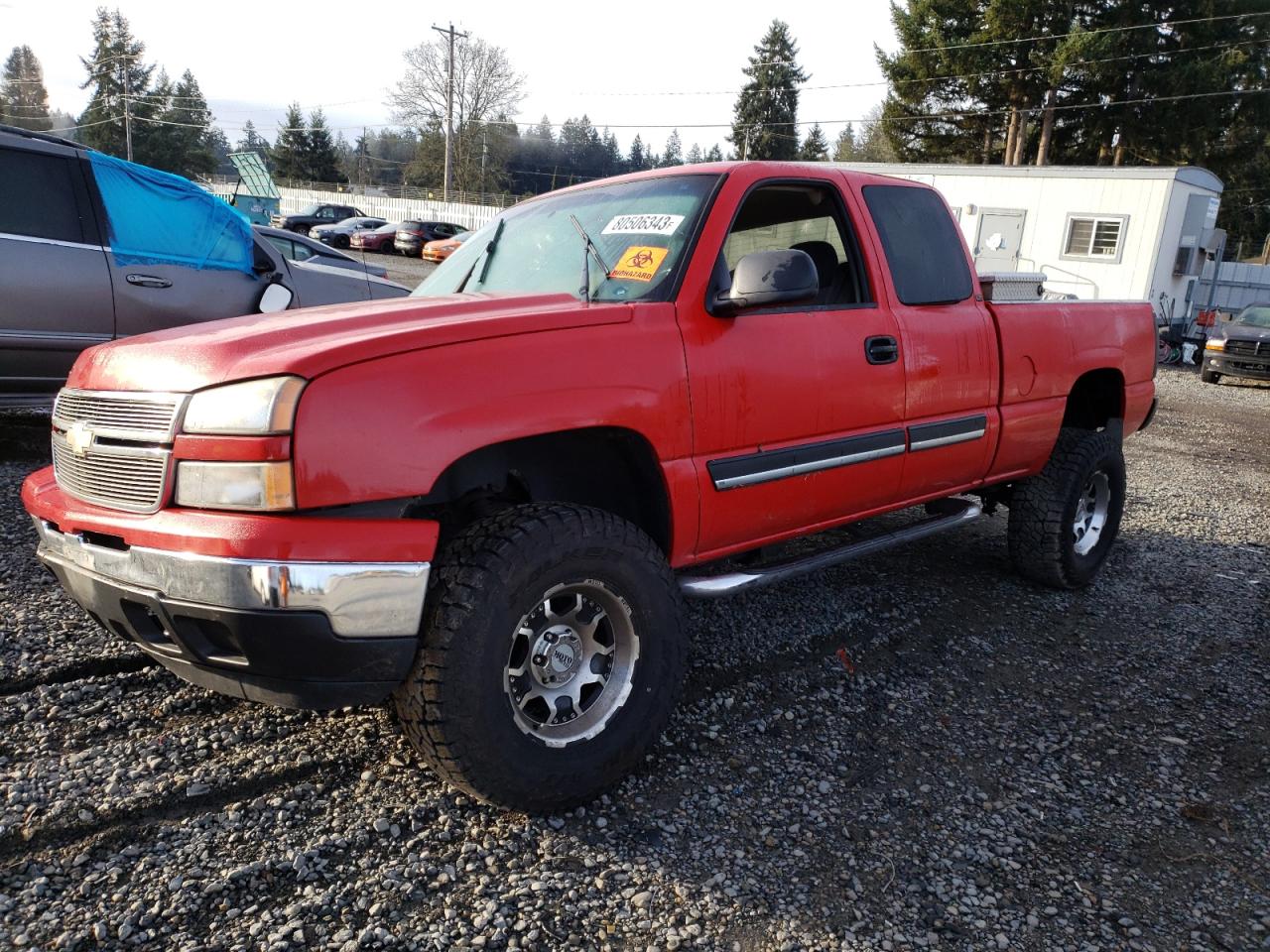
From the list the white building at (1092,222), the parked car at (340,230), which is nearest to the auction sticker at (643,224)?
the white building at (1092,222)

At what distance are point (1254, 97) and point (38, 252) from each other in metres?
36.9

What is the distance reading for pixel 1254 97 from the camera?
30.2 metres

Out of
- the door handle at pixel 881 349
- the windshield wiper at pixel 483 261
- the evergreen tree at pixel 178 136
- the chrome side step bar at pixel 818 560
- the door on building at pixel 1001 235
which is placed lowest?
the chrome side step bar at pixel 818 560

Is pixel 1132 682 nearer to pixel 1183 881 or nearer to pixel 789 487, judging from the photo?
pixel 1183 881

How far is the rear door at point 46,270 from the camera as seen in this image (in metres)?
5.36

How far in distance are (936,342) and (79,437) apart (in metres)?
3.21

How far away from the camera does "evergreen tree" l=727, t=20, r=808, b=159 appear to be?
2488 inches

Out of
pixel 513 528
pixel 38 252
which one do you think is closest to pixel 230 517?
pixel 513 528

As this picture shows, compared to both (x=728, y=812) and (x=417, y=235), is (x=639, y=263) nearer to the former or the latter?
(x=728, y=812)

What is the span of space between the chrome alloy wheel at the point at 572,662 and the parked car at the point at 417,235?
2963 cm

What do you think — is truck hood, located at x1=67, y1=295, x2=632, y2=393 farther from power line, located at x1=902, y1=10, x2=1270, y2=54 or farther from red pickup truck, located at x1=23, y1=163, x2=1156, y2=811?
power line, located at x1=902, y1=10, x2=1270, y2=54

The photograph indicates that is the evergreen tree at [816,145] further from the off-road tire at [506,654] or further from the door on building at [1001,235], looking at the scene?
the off-road tire at [506,654]

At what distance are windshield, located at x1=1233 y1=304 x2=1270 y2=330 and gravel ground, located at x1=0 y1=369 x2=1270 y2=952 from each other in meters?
16.0

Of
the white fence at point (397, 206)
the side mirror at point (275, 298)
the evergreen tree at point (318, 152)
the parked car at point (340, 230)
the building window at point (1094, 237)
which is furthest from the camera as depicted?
the evergreen tree at point (318, 152)
